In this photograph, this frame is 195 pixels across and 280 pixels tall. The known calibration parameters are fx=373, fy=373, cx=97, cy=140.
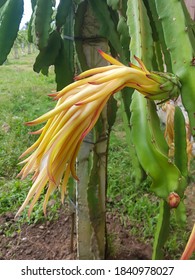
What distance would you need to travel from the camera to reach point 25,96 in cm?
396

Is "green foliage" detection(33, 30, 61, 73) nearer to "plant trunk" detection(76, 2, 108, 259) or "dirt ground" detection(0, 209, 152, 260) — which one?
"plant trunk" detection(76, 2, 108, 259)

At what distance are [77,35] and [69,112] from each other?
606 mm

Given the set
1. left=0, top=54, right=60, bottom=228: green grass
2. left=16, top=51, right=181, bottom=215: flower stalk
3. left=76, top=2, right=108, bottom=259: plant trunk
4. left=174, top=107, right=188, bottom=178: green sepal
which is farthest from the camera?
left=0, top=54, right=60, bottom=228: green grass

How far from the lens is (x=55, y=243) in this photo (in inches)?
54.2

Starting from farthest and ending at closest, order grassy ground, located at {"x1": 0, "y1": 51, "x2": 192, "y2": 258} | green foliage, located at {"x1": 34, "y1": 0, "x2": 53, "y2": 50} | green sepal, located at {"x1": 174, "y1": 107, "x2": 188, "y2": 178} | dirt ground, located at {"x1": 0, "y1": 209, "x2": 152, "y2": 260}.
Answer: grassy ground, located at {"x1": 0, "y1": 51, "x2": 192, "y2": 258} < dirt ground, located at {"x1": 0, "y1": 209, "x2": 152, "y2": 260} < green foliage, located at {"x1": 34, "y1": 0, "x2": 53, "y2": 50} < green sepal, located at {"x1": 174, "y1": 107, "x2": 188, "y2": 178}

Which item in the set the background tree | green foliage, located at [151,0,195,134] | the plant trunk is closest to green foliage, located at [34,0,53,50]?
the background tree

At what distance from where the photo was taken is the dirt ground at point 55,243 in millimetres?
1294

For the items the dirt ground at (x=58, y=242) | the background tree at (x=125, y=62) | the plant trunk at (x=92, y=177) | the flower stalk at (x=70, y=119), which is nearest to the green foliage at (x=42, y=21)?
the background tree at (x=125, y=62)

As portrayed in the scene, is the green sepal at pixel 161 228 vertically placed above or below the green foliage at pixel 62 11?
below

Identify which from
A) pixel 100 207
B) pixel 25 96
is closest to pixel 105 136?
pixel 100 207

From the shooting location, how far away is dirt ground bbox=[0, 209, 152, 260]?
1294 millimetres

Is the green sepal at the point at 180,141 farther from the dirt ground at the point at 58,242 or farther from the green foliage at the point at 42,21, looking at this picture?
the dirt ground at the point at 58,242

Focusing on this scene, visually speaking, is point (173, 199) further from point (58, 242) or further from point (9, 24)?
point (58, 242)
